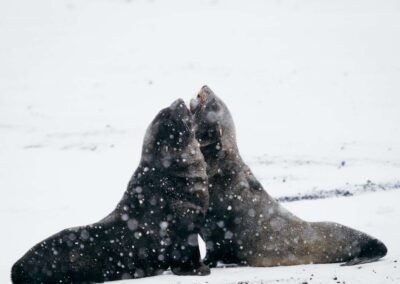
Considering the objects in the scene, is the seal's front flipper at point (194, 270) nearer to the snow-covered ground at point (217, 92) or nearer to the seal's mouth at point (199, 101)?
the snow-covered ground at point (217, 92)

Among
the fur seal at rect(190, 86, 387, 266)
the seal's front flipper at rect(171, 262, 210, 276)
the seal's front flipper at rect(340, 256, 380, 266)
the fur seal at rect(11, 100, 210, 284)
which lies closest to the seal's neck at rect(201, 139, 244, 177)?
the fur seal at rect(190, 86, 387, 266)

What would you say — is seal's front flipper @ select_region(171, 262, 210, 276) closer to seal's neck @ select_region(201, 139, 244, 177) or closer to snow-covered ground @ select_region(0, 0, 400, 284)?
snow-covered ground @ select_region(0, 0, 400, 284)

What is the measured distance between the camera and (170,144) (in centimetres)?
550

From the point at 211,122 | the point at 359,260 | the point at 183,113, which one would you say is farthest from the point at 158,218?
the point at 359,260

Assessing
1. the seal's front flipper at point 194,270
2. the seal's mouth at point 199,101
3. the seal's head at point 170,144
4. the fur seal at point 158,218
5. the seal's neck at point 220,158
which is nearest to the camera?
the fur seal at point 158,218

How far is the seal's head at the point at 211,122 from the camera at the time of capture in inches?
233

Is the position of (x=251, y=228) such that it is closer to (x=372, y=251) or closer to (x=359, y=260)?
(x=359, y=260)

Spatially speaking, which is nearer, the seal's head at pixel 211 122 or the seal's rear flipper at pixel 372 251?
the seal's rear flipper at pixel 372 251

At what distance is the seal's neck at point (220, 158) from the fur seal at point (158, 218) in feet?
1.18

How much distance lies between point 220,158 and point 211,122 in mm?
378

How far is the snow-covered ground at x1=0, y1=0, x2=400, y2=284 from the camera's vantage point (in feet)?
26.7

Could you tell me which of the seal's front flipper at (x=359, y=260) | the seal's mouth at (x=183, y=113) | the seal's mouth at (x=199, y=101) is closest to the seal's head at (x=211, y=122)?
the seal's mouth at (x=199, y=101)

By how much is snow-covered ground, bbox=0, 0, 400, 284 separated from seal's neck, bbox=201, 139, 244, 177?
1.00m

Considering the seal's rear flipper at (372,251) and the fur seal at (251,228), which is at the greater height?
the fur seal at (251,228)
